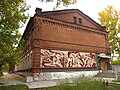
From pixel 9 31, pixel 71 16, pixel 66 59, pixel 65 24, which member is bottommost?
pixel 66 59

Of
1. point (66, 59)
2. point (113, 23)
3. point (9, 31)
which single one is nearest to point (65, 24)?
point (66, 59)

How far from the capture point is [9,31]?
8.52m

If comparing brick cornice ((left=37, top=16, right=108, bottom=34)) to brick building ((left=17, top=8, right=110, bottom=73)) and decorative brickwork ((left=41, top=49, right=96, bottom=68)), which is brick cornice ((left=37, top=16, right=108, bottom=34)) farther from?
decorative brickwork ((left=41, top=49, right=96, bottom=68))

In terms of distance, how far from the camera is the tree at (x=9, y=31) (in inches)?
323

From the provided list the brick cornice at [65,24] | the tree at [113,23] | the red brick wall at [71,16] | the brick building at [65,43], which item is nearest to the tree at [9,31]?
the brick building at [65,43]

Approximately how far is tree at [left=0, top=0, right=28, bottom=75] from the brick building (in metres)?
8.10

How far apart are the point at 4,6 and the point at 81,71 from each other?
49.4 feet

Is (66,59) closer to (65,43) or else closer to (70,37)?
(65,43)

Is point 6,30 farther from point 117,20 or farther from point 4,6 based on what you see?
point 117,20

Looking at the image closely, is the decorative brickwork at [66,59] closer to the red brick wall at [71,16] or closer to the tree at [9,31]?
the red brick wall at [71,16]

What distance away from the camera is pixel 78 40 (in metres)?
21.6

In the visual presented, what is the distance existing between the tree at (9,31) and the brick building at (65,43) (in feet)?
26.6

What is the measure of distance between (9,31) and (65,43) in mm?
11981

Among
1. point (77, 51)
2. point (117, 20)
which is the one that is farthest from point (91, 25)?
point (117, 20)
